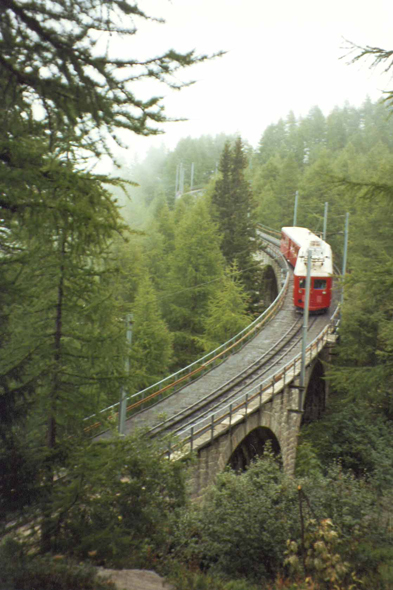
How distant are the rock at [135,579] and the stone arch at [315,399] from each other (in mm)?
21497

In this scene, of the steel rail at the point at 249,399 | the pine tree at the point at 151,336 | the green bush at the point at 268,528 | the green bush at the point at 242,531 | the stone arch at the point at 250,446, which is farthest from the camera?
the pine tree at the point at 151,336

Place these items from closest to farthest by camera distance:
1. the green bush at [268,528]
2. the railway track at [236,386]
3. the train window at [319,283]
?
the green bush at [268,528], the railway track at [236,386], the train window at [319,283]

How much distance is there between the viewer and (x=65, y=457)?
281 inches

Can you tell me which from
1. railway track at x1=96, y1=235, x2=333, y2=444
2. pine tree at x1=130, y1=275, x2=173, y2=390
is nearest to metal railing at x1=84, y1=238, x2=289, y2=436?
railway track at x1=96, y1=235, x2=333, y2=444

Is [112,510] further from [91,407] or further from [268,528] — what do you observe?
[268,528]

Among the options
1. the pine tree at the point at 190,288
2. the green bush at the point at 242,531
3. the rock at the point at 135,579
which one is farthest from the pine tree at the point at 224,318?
the rock at the point at 135,579

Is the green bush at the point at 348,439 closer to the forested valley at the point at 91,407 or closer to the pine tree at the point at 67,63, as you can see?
the forested valley at the point at 91,407

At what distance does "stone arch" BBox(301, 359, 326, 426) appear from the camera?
26.9 meters

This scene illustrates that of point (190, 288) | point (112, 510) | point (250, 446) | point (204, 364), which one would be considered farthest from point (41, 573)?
point (190, 288)

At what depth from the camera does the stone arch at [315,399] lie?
88.3 ft

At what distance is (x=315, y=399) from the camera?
27.6 meters

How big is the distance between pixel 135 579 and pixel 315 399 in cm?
2305

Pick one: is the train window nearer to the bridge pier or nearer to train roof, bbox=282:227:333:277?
train roof, bbox=282:227:333:277

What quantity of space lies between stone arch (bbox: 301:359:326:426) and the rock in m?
21.5
